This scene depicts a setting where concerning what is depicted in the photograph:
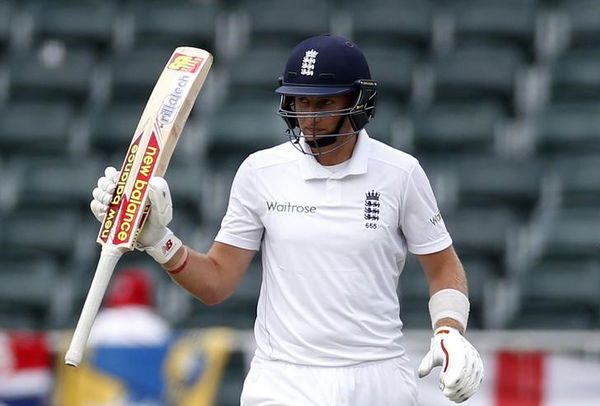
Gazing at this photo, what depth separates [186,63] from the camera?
12.8ft

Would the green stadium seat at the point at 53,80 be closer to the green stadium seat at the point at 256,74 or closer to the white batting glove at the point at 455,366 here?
the green stadium seat at the point at 256,74

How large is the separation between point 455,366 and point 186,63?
1153 millimetres

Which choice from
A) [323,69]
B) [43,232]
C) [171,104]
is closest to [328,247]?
[323,69]

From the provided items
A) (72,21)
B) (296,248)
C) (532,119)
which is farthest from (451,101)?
(296,248)

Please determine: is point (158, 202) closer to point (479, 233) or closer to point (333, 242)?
point (333, 242)

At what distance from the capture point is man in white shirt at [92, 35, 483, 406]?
12.0ft

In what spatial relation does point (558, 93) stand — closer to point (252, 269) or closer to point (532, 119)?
point (532, 119)

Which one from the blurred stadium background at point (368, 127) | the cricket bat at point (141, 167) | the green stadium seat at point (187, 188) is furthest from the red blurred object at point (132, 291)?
the cricket bat at point (141, 167)

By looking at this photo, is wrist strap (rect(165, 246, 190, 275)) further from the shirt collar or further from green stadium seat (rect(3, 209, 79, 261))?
green stadium seat (rect(3, 209, 79, 261))

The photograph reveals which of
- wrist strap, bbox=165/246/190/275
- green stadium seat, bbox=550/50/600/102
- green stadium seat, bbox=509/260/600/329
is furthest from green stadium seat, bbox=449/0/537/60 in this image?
wrist strap, bbox=165/246/190/275

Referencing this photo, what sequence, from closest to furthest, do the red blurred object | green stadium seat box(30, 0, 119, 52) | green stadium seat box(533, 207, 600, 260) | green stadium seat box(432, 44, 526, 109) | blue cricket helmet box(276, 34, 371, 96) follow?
1. blue cricket helmet box(276, 34, 371, 96)
2. the red blurred object
3. green stadium seat box(533, 207, 600, 260)
4. green stadium seat box(432, 44, 526, 109)
5. green stadium seat box(30, 0, 119, 52)

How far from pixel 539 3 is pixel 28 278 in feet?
11.4

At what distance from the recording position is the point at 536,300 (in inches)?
283

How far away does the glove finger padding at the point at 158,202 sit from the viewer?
3.59 m
